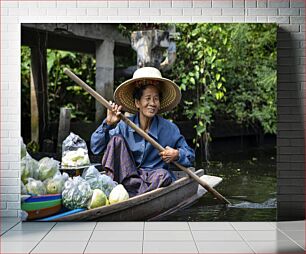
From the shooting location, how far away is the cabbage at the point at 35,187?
177 inches

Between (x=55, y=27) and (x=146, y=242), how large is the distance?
1.82m

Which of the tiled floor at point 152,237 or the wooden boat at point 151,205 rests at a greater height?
the wooden boat at point 151,205

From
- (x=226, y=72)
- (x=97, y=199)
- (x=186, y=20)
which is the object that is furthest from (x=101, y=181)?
(x=186, y=20)

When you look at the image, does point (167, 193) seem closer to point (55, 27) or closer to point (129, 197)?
point (129, 197)

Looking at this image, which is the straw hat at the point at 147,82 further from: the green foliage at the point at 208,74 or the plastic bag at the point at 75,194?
the plastic bag at the point at 75,194

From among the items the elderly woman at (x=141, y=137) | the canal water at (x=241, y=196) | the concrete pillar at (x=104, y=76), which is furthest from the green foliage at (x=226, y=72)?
the concrete pillar at (x=104, y=76)

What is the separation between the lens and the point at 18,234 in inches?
160

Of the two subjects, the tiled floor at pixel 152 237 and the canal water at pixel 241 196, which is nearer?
the tiled floor at pixel 152 237

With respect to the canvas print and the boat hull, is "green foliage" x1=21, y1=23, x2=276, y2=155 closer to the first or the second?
the canvas print

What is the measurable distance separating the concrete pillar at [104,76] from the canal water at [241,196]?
3.02 feet

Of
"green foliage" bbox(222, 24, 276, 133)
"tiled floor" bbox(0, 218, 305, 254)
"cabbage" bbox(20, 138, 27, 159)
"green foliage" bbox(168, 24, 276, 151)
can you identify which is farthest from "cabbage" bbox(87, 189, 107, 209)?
"green foliage" bbox(222, 24, 276, 133)

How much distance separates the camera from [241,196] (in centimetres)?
456

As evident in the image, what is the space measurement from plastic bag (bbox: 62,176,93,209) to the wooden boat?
2.5 inches

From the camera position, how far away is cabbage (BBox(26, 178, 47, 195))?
450 cm
